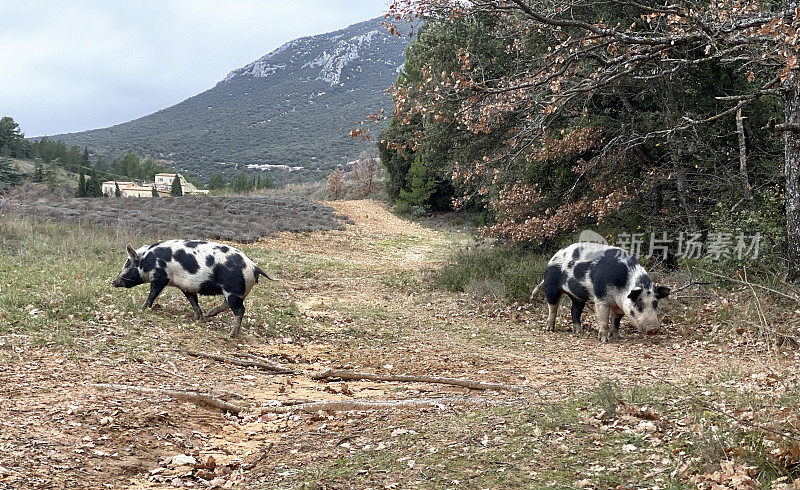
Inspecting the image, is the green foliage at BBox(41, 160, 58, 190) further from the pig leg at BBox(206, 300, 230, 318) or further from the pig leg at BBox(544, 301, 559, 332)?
the pig leg at BBox(544, 301, 559, 332)

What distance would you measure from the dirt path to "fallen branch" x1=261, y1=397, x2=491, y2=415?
0.16 metres

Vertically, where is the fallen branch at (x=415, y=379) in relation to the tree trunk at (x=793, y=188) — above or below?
below

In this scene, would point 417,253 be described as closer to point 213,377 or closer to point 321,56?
point 213,377

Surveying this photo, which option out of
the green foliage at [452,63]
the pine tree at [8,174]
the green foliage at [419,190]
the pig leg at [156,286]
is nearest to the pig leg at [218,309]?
the pig leg at [156,286]

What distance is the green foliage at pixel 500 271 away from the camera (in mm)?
14531

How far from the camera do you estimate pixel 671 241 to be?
48.3 ft

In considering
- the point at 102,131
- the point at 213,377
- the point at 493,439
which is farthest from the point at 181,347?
the point at 102,131

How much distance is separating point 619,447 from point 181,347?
649cm

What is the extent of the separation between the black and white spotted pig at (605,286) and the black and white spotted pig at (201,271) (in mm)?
5235

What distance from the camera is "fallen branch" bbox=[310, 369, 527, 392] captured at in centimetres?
736

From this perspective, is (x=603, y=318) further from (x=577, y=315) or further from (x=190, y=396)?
(x=190, y=396)

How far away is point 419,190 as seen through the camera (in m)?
43.0

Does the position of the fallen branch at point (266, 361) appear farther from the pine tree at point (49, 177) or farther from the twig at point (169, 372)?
the pine tree at point (49, 177)

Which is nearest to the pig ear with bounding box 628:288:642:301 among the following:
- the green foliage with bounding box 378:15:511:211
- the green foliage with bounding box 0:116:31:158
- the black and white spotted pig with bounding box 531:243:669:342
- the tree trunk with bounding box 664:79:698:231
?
the black and white spotted pig with bounding box 531:243:669:342
